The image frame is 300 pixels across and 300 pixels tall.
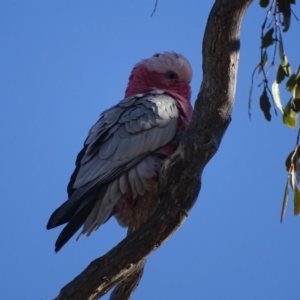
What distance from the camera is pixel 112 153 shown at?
4.33m

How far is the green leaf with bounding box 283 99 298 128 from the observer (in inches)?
126

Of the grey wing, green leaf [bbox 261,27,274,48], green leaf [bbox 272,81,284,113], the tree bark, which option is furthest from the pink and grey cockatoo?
green leaf [bbox 261,27,274,48]

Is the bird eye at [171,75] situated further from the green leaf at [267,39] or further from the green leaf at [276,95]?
the green leaf at [267,39]

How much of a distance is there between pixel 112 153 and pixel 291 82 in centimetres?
149

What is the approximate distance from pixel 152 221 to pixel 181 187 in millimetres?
217

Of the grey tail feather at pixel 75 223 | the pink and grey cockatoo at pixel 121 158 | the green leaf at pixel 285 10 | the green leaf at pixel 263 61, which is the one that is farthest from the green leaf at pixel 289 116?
the grey tail feather at pixel 75 223

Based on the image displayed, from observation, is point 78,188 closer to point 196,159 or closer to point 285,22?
point 196,159

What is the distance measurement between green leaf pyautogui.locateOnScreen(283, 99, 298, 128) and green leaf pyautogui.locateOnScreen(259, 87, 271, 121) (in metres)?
0.07

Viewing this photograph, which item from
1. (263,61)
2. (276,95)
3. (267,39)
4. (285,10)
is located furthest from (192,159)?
(285,10)

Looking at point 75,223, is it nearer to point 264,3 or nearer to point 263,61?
point 263,61

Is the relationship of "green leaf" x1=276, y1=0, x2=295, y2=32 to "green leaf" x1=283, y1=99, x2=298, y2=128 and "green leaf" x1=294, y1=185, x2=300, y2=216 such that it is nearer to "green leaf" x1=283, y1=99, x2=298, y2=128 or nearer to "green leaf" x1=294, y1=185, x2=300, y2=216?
"green leaf" x1=283, y1=99, x2=298, y2=128

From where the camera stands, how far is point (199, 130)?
140 inches

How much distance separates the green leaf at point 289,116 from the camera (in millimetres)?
3191

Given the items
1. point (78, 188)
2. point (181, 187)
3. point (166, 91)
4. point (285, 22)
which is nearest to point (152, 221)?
point (181, 187)
